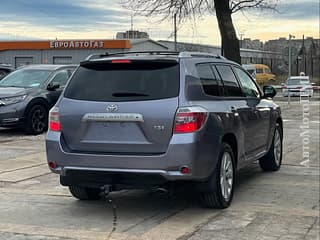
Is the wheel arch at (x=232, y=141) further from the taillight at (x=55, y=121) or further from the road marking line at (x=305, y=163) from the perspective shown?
the road marking line at (x=305, y=163)

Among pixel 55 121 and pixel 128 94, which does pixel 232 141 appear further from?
pixel 55 121

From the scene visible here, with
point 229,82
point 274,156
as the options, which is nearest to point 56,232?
point 229,82

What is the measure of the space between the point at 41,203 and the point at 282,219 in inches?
114

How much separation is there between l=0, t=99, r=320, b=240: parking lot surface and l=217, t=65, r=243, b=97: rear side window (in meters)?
1.34

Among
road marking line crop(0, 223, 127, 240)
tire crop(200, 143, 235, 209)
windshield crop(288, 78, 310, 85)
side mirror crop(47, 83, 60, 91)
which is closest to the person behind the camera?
road marking line crop(0, 223, 127, 240)

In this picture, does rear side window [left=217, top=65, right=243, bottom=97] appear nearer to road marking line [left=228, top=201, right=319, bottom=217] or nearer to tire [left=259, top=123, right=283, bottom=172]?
road marking line [left=228, top=201, right=319, bottom=217]

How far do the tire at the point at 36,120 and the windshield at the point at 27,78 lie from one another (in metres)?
0.65

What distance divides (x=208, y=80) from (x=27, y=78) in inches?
358

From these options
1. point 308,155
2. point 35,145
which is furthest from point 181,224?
point 35,145

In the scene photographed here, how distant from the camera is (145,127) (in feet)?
20.1

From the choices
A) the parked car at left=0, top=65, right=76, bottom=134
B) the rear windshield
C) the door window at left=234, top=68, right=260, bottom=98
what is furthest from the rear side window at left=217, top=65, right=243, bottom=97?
the parked car at left=0, top=65, right=76, bottom=134

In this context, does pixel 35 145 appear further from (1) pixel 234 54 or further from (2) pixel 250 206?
(1) pixel 234 54

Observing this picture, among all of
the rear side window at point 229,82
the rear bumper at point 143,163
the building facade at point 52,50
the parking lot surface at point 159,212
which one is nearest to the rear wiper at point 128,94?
the rear bumper at point 143,163

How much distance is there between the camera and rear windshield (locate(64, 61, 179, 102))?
632 cm
